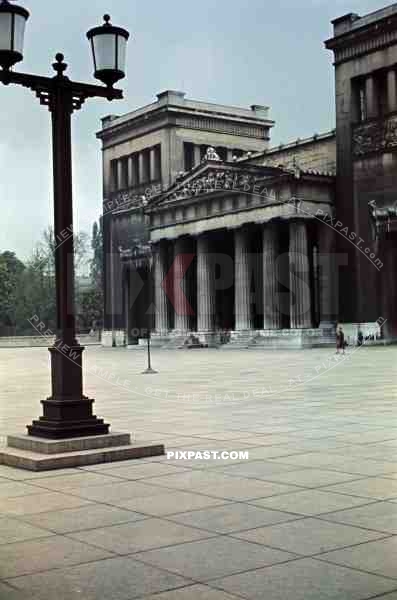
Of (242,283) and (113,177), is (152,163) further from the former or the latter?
(242,283)

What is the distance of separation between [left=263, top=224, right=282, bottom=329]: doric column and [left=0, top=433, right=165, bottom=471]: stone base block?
1988 inches

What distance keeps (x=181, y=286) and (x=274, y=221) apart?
43.2 feet

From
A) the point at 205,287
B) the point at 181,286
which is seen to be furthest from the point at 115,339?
the point at 205,287

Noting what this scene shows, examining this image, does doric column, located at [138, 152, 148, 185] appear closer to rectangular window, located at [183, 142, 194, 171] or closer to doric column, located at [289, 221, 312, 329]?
rectangular window, located at [183, 142, 194, 171]

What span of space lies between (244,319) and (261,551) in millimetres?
58592

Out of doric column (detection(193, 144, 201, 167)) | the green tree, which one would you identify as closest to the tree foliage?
the green tree

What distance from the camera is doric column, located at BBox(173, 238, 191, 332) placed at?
2800 inches

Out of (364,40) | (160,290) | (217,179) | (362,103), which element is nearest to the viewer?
(364,40)

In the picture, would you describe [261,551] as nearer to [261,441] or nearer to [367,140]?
[261,441]

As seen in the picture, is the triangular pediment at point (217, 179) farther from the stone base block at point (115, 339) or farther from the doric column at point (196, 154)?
the stone base block at point (115, 339)

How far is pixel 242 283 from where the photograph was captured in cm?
6538

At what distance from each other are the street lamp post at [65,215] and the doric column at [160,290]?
61.8 metres

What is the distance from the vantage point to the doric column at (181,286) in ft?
233

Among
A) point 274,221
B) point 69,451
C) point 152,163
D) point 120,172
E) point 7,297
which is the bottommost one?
point 69,451
